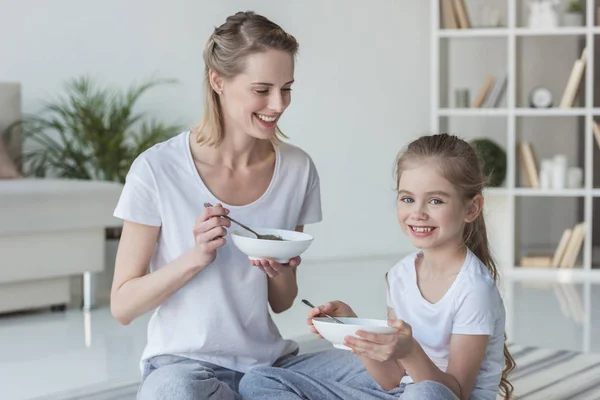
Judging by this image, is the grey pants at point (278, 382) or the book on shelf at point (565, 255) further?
the book on shelf at point (565, 255)

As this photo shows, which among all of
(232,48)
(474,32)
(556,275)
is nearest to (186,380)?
(232,48)

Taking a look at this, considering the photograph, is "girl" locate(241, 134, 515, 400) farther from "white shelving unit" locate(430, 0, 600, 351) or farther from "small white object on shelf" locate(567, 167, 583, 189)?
"small white object on shelf" locate(567, 167, 583, 189)

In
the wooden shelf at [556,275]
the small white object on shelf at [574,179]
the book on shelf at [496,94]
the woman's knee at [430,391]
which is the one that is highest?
the book on shelf at [496,94]

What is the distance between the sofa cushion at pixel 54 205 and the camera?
411 cm

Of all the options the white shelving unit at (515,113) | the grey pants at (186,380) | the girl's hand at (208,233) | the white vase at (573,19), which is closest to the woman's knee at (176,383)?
the grey pants at (186,380)

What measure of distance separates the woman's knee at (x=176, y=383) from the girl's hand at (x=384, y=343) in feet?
1.13

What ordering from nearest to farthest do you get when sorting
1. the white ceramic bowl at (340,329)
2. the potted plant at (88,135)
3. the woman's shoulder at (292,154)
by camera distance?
the white ceramic bowl at (340,329)
the woman's shoulder at (292,154)
the potted plant at (88,135)

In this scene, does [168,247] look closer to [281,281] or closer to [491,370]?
[281,281]

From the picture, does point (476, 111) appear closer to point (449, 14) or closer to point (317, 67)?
point (449, 14)

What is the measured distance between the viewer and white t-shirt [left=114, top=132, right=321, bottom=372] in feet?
6.98

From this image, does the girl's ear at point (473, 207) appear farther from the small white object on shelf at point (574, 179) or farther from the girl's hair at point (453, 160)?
the small white object on shelf at point (574, 179)

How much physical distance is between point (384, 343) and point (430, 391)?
15 cm

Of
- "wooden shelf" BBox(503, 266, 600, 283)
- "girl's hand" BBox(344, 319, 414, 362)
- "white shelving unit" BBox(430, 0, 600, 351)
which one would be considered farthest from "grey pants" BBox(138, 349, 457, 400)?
"wooden shelf" BBox(503, 266, 600, 283)

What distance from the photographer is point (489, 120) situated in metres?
6.32
